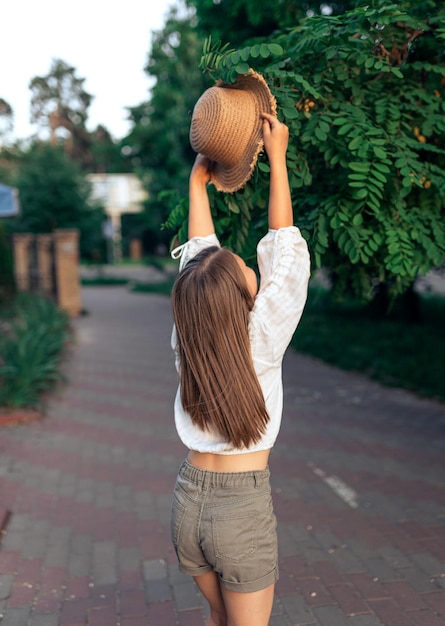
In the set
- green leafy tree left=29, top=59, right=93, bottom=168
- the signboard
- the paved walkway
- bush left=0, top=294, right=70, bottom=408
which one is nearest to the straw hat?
the paved walkway

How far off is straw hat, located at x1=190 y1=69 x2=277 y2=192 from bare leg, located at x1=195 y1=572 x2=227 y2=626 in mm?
1323

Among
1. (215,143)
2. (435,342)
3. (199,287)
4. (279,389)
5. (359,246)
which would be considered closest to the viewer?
(199,287)

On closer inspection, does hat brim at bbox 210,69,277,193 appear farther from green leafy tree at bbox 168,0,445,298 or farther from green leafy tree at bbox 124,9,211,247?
green leafy tree at bbox 124,9,211,247

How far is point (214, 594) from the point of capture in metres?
2.00

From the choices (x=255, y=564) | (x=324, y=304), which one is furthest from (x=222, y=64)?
(x=324, y=304)

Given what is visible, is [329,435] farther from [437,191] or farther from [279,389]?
[279,389]

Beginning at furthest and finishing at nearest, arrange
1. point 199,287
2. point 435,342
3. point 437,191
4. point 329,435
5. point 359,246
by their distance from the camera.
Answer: point 435,342 < point 329,435 < point 437,191 < point 359,246 < point 199,287

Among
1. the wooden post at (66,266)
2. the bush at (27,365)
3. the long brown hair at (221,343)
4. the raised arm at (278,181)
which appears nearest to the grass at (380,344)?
the bush at (27,365)

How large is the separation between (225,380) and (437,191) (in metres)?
1.62

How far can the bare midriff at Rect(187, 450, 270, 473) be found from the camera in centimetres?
190

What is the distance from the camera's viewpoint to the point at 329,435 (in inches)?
242

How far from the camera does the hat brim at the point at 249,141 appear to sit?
214 cm

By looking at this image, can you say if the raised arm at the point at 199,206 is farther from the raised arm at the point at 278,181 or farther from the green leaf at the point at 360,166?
the green leaf at the point at 360,166

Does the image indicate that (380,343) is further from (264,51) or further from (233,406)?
(233,406)
